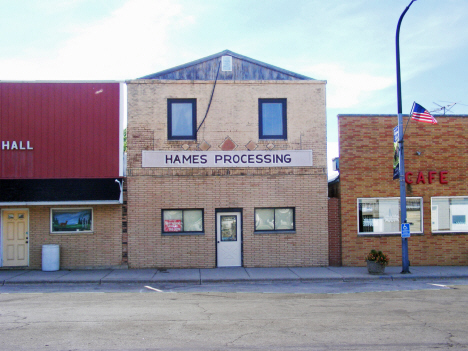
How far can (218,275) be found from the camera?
567 inches

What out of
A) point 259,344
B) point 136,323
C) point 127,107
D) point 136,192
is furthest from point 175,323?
point 127,107

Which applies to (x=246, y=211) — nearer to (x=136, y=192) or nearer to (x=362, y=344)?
(x=136, y=192)

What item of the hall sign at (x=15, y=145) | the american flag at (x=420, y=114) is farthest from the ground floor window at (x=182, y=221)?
the american flag at (x=420, y=114)

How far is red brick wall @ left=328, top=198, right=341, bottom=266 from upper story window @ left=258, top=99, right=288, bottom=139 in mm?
3168

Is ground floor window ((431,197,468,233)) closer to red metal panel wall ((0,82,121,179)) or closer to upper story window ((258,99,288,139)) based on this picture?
upper story window ((258,99,288,139))

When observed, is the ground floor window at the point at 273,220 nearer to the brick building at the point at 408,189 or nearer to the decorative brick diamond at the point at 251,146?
the brick building at the point at 408,189

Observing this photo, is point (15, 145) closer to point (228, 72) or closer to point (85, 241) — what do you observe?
point (85, 241)

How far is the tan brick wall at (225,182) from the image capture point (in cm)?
1585

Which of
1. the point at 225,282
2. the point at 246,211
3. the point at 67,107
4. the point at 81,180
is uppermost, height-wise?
the point at 67,107

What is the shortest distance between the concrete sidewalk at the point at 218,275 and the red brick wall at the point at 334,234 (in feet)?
1.85

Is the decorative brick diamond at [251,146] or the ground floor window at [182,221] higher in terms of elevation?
the decorative brick diamond at [251,146]

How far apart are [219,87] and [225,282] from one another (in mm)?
7101

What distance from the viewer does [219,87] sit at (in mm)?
16375

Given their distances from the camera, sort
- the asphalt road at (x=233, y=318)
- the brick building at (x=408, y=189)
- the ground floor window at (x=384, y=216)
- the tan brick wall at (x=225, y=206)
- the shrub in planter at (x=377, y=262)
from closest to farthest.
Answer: the asphalt road at (x=233, y=318), the shrub in planter at (x=377, y=262), the tan brick wall at (x=225, y=206), the brick building at (x=408, y=189), the ground floor window at (x=384, y=216)
